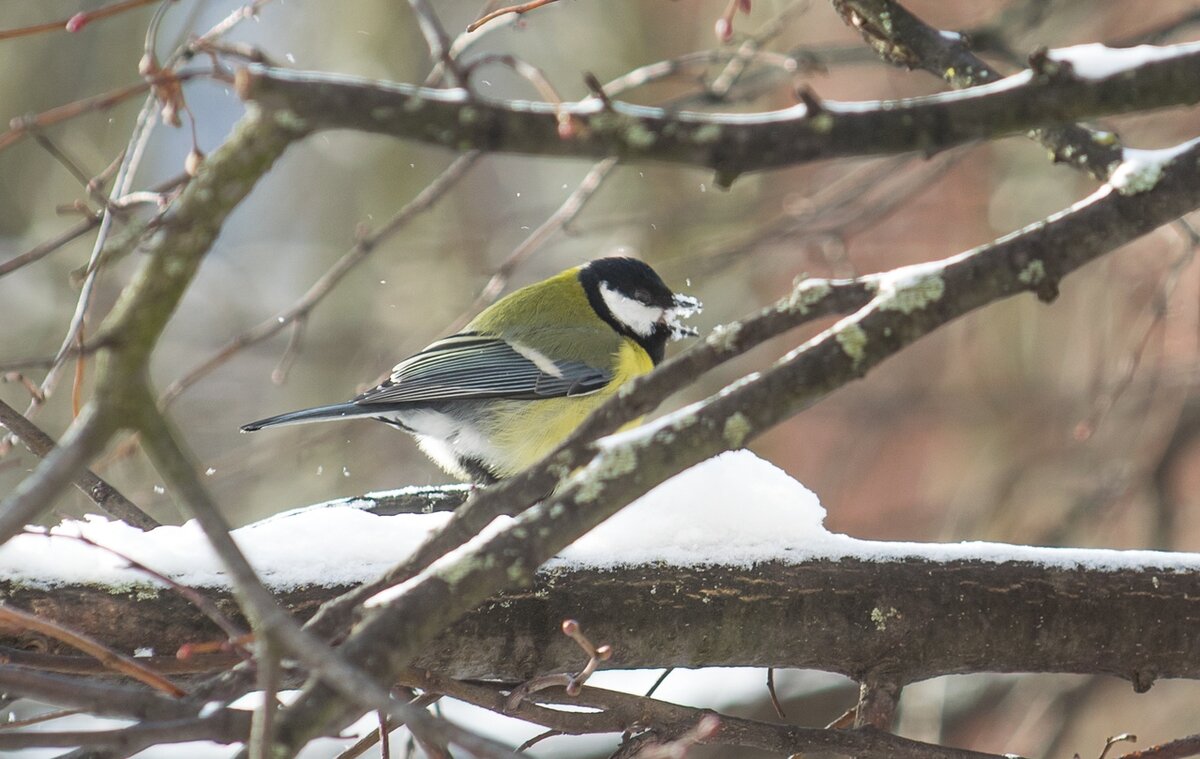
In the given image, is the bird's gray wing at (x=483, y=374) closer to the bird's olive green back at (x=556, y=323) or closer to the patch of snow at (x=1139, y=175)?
the bird's olive green back at (x=556, y=323)

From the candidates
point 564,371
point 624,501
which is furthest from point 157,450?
point 564,371

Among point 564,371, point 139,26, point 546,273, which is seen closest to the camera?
point 564,371

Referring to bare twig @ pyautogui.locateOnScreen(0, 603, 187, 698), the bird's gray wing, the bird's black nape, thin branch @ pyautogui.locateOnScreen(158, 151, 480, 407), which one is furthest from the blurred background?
bare twig @ pyautogui.locateOnScreen(0, 603, 187, 698)

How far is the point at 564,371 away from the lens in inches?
173

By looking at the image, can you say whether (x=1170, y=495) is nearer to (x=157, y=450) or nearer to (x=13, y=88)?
(x=157, y=450)

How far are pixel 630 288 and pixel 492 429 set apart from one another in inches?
36.5

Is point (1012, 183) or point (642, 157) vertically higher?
point (1012, 183)

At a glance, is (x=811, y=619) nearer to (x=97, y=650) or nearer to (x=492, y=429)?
(x=97, y=650)

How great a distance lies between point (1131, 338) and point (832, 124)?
14.8 ft

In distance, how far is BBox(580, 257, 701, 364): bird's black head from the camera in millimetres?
4652

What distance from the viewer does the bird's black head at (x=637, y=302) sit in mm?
4652

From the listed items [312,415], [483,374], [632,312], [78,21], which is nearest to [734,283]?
[632,312]

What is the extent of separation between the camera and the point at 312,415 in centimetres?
366

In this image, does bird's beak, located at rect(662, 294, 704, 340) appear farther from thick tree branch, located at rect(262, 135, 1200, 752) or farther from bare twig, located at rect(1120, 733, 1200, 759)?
thick tree branch, located at rect(262, 135, 1200, 752)
